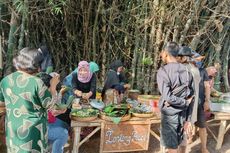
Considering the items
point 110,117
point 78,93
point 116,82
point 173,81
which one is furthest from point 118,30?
point 173,81

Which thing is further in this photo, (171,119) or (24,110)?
(171,119)

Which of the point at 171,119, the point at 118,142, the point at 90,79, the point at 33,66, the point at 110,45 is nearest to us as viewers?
the point at 33,66

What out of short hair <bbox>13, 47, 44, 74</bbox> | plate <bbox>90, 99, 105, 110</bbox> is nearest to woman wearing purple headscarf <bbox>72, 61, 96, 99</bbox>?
plate <bbox>90, 99, 105, 110</bbox>

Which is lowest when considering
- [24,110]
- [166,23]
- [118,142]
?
[118,142]

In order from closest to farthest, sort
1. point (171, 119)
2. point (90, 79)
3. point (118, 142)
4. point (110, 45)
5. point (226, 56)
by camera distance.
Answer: point (171, 119)
point (118, 142)
point (90, 79)
point (110, 45)
point (226, 56)

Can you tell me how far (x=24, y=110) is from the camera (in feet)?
7.18

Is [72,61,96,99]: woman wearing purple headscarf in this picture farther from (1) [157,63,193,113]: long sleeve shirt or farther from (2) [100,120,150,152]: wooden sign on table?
(1) [157,63,193,113]: long sleeve shirt

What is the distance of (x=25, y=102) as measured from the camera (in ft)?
7.12

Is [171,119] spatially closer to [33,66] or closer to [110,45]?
[33,66]

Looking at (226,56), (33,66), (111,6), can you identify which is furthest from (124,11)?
(33,66)

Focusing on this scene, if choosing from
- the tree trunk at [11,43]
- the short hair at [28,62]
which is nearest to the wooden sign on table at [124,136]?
the short hair at [28,62]

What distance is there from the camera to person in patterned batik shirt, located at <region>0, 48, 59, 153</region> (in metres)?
2.15

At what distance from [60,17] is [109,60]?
1.15 metres

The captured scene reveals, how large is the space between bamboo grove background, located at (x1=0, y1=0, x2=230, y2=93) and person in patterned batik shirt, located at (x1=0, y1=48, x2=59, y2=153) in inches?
94.9
